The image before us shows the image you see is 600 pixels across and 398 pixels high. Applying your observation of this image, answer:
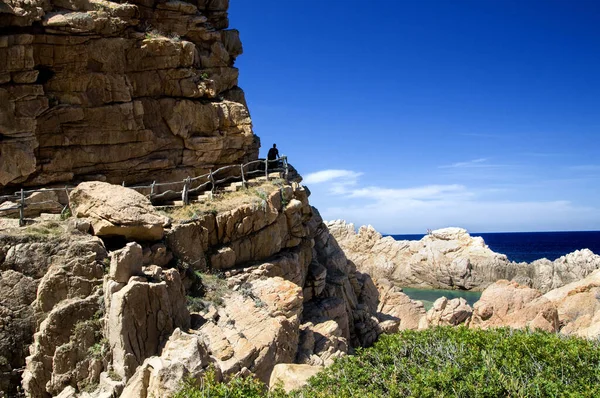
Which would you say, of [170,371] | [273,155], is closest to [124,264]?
[170,371]

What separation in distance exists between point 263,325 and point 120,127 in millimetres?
13799

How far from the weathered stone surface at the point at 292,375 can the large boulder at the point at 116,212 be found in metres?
6.70

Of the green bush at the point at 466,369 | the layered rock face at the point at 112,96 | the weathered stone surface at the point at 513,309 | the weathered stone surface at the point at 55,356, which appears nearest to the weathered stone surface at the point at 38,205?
the layered rock face at the point at 112,96

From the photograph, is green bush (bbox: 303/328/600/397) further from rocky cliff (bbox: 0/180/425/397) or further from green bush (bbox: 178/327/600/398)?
rocky cliff (bbox: 0/180/425/397)

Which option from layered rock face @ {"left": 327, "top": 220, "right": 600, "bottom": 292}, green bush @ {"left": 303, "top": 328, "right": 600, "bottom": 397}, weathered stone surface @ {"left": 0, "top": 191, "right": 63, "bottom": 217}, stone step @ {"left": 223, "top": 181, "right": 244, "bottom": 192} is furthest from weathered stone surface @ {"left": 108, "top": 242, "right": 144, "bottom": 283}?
layered rock face @ {"left": 327, "top": 220, "right": 600, "bottom": 292}

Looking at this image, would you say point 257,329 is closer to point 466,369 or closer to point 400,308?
point 466,369

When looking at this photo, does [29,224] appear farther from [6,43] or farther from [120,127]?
[6,43]

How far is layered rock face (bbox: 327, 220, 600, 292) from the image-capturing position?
51844 millimetres

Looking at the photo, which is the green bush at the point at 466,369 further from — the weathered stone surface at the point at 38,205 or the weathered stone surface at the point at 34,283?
the weathered stone surface at the point at 38,205

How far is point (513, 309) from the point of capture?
29219 millimetres

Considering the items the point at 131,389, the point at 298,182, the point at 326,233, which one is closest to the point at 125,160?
the point at 298,182

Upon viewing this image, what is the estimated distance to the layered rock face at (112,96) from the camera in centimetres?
2131

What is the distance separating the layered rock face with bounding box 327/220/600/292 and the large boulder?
152 feet

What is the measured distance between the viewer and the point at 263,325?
15.6 metres
